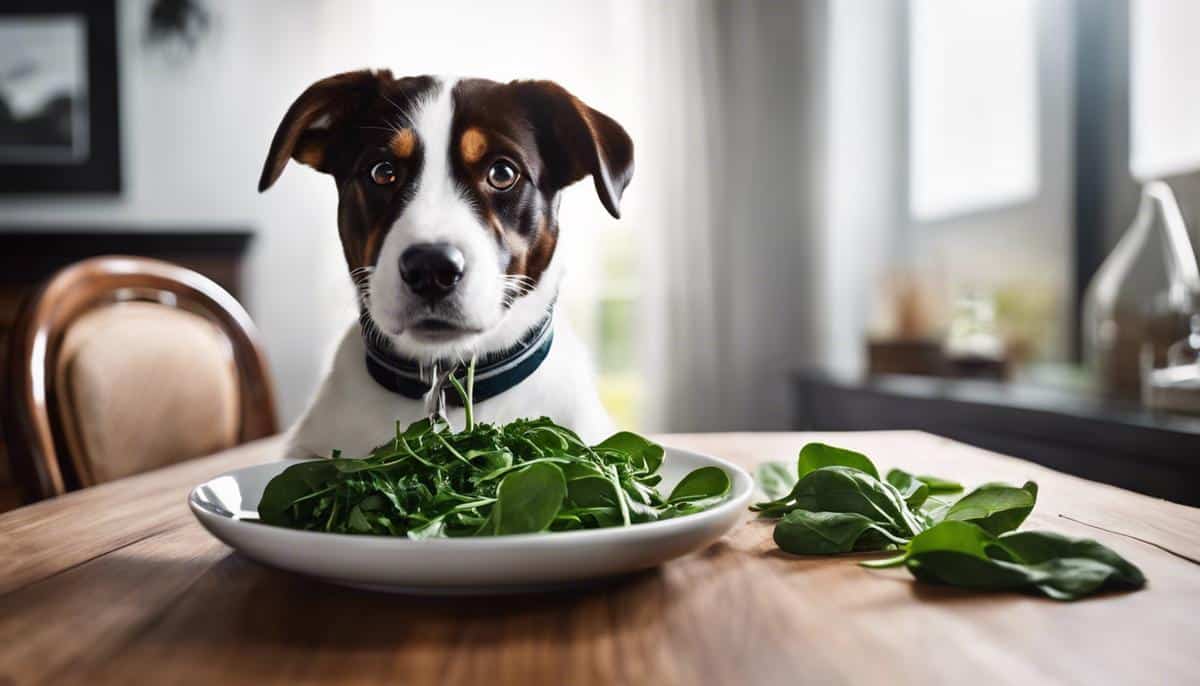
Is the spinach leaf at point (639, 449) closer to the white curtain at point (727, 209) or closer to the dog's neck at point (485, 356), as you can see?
the dog's neck at point (485, 356)

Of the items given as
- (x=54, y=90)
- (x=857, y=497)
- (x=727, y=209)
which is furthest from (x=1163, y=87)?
(x=54, y=90)

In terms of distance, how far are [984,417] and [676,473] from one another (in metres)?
1.48

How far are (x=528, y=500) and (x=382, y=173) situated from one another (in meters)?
0.26

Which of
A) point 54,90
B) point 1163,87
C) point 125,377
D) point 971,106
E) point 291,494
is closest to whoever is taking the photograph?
point 291,494

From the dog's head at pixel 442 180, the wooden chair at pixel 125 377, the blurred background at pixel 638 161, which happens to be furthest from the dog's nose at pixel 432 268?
the blurred background at pixel 638 161

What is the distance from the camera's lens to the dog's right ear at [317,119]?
1.99 feet

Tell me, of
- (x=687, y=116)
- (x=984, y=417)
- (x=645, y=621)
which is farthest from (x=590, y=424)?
(x=687, y=116)

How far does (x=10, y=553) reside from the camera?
0.60m

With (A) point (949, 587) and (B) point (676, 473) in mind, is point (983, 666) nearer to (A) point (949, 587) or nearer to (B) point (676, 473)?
(A) point (949, 587)

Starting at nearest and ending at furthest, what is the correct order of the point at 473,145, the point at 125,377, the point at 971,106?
the point at 473,145 < the point at 125,377 < the point at 971,106

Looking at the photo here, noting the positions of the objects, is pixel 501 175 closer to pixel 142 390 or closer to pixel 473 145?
pixel 473 145

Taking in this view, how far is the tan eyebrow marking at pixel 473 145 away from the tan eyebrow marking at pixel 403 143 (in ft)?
0.10

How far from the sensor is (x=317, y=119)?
0.63 meters

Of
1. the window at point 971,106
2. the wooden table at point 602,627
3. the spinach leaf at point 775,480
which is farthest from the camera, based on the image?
the window at point 971,106
